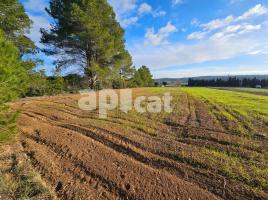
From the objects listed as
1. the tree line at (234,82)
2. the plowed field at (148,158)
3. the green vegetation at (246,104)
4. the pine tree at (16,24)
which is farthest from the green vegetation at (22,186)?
the tree line at (234,82)

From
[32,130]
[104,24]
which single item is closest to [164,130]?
[32,130]

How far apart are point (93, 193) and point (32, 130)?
4395 millimetres

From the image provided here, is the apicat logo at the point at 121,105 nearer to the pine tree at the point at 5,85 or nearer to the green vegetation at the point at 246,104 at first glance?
the green vegetation at the point at 246,104

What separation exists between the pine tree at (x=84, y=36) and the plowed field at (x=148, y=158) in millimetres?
12498

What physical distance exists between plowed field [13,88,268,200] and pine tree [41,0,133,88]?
1250 cm

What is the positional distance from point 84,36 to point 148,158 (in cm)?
1618

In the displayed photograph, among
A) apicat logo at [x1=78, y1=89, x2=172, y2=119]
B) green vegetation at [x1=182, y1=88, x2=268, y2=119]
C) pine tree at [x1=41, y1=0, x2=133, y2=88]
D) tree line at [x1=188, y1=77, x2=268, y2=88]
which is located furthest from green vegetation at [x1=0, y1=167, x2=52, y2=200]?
tree line at [x1=188, y1=77, x2=268, y2=88]

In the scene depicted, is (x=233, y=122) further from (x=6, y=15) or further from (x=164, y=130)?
(x=6, y=15)

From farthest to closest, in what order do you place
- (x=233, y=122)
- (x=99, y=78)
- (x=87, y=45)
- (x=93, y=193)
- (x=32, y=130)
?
(x=99, y=78) < (x=87, y=45) < (x=233, y=122) < (x=32, y=130) < (x=93, y=193)

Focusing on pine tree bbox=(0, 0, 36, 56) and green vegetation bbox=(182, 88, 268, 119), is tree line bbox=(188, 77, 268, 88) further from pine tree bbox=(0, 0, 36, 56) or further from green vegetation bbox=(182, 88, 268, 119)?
pine tree bbox=(0, 0, 36, 56)

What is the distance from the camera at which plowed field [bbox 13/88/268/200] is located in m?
3.84

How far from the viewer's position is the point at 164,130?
7.61 m

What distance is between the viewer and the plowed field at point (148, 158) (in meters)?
3.84

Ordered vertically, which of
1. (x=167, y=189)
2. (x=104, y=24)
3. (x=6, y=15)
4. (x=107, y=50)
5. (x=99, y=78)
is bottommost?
(x=167, y=189)
